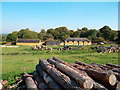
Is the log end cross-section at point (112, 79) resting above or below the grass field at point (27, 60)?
above

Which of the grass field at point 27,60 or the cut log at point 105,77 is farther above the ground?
the cut log at point 105,77

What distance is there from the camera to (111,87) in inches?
157

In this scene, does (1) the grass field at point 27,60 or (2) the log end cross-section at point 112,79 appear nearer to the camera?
(2) the log end cross-section at point 112,79

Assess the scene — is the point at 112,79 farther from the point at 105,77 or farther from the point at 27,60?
the point at 27,60

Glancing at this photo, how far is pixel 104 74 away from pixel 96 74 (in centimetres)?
47

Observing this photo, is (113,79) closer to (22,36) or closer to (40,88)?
(40,88)

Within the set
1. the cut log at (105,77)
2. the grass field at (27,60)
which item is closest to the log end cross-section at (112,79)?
the cut log at (105,77)

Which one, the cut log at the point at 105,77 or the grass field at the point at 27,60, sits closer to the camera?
the cut log at the point at 105,77

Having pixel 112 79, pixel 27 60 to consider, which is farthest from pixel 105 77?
pixel 27 60

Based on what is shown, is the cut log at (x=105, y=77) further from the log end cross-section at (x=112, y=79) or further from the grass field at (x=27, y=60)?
the grass field at (x=27, y=60)

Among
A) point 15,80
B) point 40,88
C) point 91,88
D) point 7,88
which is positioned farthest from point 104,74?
point 15,80

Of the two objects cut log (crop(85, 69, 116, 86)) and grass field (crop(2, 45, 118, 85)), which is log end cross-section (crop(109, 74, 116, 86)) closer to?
cut log (crop(85, 69, 116, 86))

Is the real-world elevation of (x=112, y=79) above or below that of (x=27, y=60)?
above

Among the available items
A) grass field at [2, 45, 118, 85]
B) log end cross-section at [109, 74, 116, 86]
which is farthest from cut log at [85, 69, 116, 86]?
grass field at [2, 45, 118, 85]
